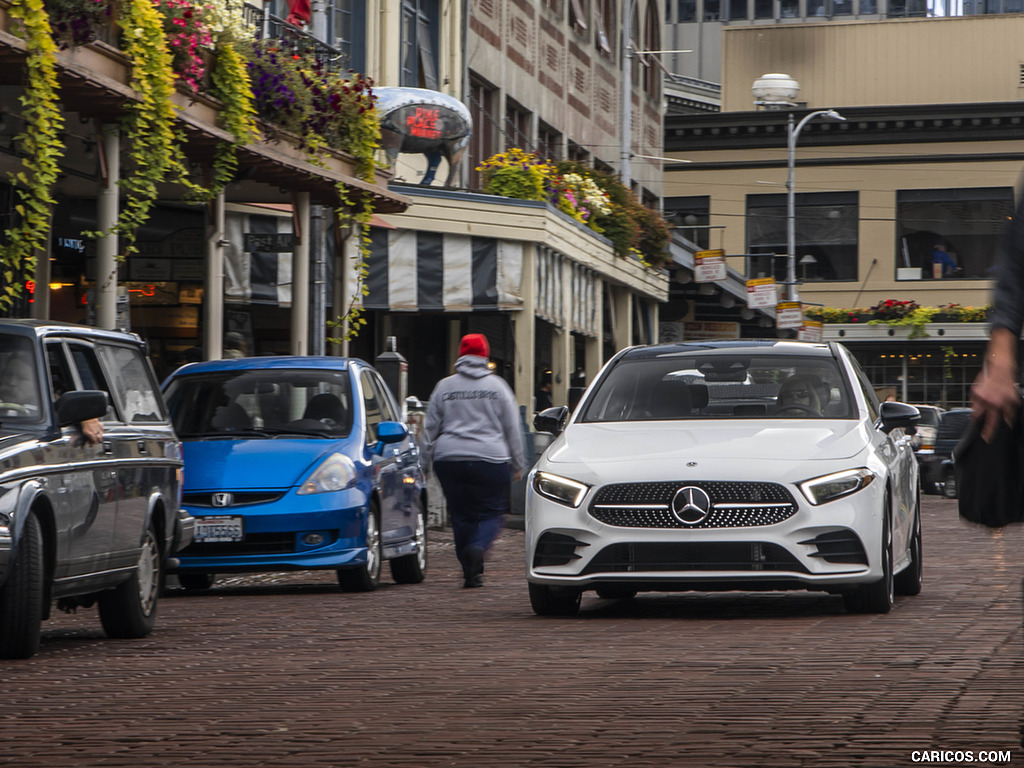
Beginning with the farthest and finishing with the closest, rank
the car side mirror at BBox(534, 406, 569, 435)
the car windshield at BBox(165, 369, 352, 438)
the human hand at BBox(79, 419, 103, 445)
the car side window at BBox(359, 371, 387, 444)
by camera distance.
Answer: the car side window at BBox(359, 371, 387, 444)
the car windshield at BBox(165, 369, 352, 438)
the car side mirror at BBox(534, 406, 569, 435)
the human hand at BBox(79, 419, 103, 445)

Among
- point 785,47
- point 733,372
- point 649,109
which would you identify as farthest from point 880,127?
point 733,372

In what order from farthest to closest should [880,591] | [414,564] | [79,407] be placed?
[414,564], [880,591], [79,407]

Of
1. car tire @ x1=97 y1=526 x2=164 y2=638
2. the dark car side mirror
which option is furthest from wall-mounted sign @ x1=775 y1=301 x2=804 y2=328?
the dark car side mirror

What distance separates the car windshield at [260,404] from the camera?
1387cm

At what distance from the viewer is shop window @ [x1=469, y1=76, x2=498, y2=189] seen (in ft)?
111

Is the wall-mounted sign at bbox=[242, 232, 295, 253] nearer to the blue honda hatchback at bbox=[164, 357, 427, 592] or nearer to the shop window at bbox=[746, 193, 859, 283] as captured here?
the blue honda hatchback at bbox=[164, 357, 427, 592]

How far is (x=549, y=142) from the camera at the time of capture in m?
39.8

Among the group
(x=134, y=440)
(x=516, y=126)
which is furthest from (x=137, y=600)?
(x=516, y=126)

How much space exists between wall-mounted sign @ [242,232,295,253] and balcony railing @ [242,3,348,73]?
2.05 metres

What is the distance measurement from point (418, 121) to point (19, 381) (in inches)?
644

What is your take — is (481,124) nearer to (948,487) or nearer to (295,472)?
(948,487)

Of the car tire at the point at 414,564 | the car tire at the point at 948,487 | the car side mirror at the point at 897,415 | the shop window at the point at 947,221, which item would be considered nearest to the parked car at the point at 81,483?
the car tire at the point at 414,564

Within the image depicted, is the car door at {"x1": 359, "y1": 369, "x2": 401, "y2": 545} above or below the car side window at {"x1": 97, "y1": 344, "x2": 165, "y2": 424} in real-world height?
below

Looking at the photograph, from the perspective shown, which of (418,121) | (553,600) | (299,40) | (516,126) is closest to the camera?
(553,600)
